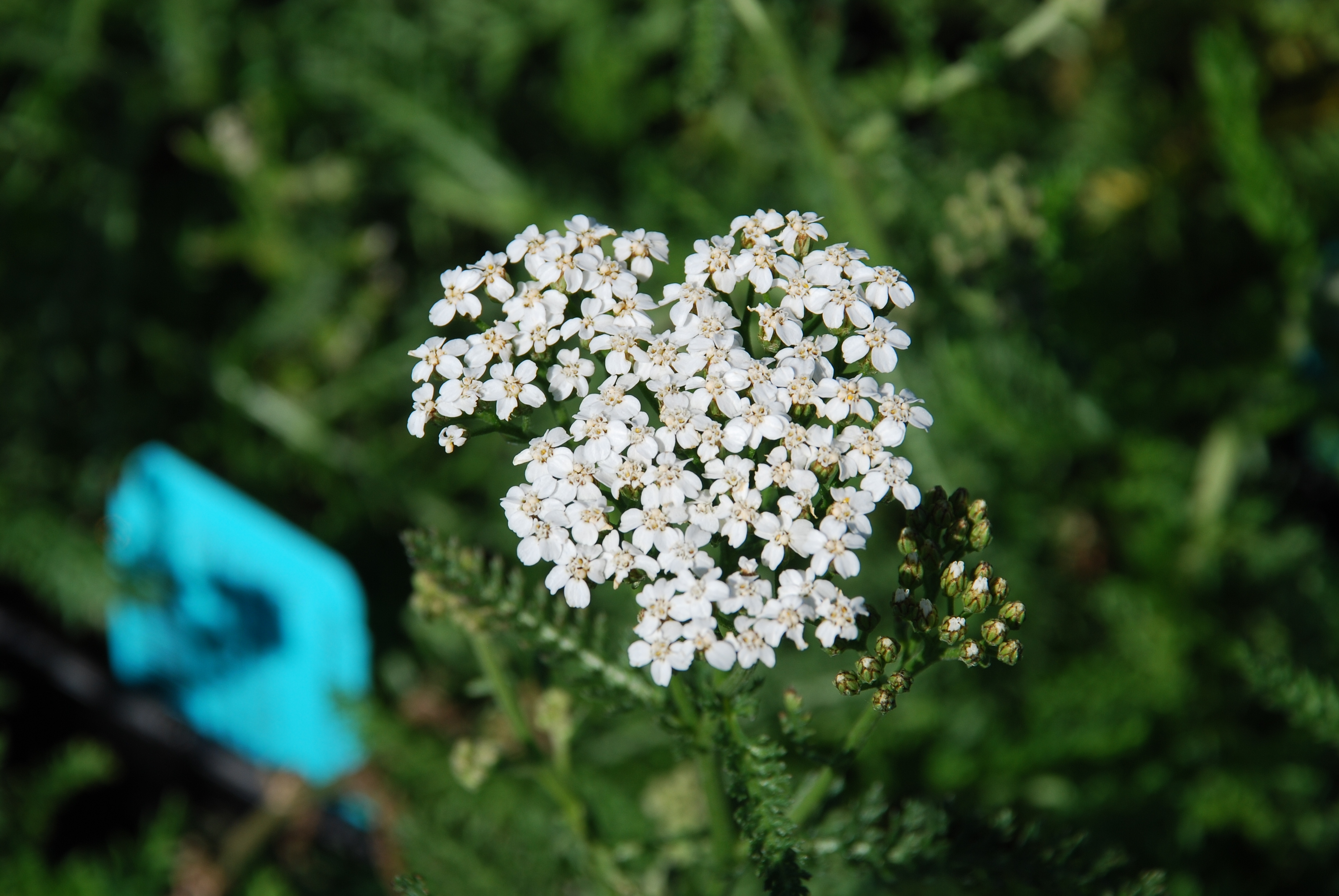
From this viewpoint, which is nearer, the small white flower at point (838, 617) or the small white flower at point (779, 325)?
the small white flower at point (838, 617)

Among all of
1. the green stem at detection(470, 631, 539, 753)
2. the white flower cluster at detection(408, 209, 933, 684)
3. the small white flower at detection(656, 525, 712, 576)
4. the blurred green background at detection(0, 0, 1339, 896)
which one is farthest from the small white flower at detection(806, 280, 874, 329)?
the blurred green background at detection(0, 0, 1339, 896)

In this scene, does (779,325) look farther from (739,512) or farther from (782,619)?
(782,619)

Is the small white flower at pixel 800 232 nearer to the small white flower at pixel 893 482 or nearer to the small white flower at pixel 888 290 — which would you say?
the small white flower at pixel 888 290

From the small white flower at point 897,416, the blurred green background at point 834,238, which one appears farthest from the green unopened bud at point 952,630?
the blurred green background at point 834,238

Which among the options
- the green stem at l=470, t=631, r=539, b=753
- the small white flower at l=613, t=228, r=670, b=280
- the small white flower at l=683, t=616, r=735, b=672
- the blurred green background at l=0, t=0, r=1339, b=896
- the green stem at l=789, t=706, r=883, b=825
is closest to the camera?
the small white flower at l=683, t=616, r=735, b=672

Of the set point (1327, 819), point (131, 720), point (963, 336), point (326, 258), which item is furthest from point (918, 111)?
point (131, 720)

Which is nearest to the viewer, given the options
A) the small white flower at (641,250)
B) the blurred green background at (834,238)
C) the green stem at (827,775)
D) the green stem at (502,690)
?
the green stem at (827,775)

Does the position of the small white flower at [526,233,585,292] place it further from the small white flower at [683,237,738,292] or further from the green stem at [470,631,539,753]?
the green stem at [470,631,539,753]
